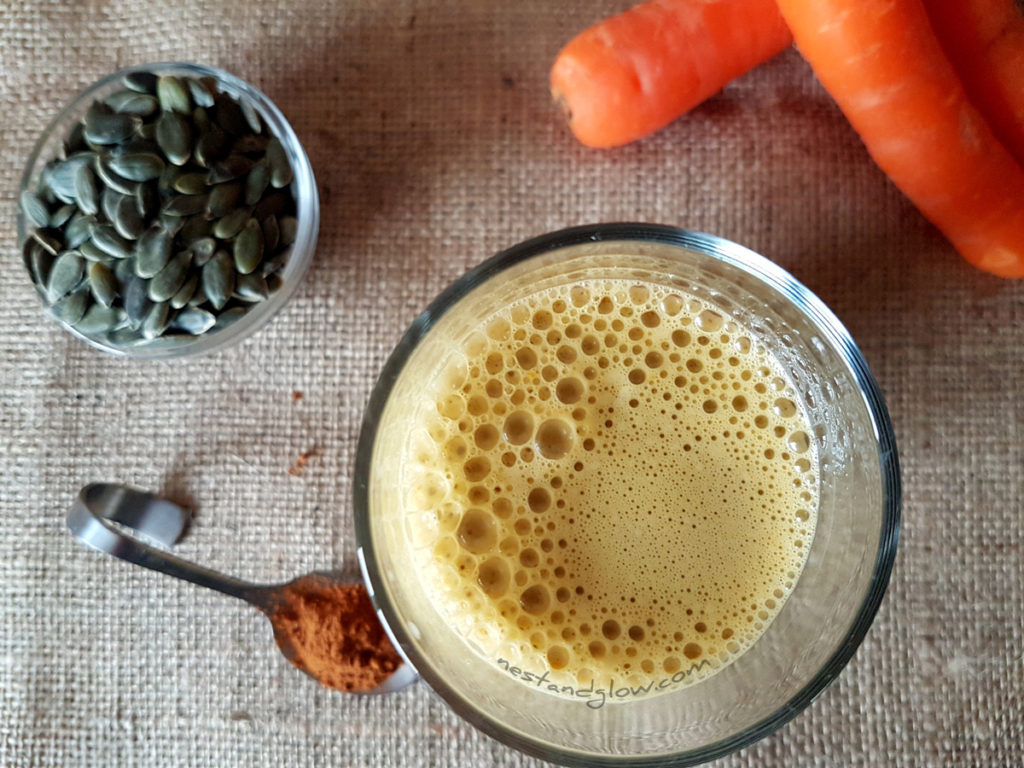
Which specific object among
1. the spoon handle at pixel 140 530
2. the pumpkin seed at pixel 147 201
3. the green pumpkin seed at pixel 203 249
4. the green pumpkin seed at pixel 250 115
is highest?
the green pumpkin seed at pixel 250 115

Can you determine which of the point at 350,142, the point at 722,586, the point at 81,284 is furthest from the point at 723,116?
the point at 81,284

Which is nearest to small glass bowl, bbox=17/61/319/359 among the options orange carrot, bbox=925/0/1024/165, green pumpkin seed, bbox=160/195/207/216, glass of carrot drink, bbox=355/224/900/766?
green pumpkin seed, bbox=160/195/207/216

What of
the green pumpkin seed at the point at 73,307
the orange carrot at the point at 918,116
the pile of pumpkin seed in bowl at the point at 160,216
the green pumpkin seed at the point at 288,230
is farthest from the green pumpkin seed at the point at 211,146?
the orange carrot at the point at 918,116

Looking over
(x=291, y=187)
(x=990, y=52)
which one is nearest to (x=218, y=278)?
(x=291, y=187)

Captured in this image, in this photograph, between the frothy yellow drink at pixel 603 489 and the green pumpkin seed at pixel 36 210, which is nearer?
the frothy yellow drink at pixel 603 489

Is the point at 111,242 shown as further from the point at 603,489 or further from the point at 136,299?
the point at 603,489

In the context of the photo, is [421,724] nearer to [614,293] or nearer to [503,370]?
[503,370]

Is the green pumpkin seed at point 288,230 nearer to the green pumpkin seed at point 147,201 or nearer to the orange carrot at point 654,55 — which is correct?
the green pumpkin seed at point 147,201
